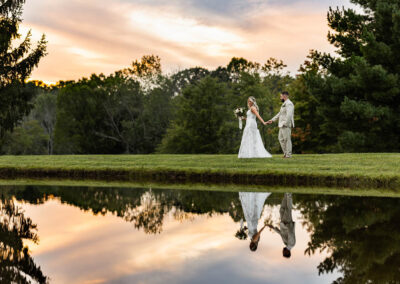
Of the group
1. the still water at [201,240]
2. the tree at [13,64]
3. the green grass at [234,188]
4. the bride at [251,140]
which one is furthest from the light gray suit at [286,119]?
the tree at [13,64]

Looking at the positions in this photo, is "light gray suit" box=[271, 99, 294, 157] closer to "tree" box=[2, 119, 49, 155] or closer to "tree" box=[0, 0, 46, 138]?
"tree" box=[0, 0, 46, 138]

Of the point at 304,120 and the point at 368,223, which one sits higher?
the point at 304,120

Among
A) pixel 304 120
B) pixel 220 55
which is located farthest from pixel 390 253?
pixel 220 55

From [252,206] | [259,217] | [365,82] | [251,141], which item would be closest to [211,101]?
[365,82]

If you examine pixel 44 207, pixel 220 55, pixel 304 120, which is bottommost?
pixel 44 207

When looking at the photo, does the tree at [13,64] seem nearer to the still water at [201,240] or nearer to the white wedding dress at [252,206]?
the still water at [201,240]

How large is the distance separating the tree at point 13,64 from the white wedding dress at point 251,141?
A: 1353cm

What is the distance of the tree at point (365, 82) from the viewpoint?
27.2 metres

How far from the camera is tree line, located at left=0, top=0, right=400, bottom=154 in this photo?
26.7m

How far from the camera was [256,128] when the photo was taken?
18594mm

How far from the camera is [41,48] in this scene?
26.0 m

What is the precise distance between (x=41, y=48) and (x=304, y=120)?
22.9 meters

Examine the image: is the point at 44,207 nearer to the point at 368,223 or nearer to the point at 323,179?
the point at 368,223

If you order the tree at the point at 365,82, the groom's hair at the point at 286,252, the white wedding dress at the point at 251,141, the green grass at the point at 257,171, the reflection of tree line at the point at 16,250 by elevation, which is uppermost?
the tree at the point at 365,82
